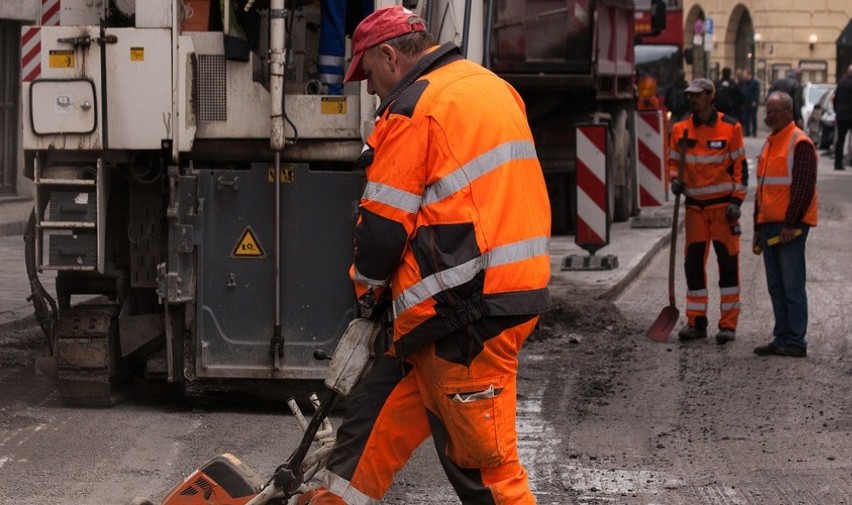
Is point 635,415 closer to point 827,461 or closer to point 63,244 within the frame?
point 827,461

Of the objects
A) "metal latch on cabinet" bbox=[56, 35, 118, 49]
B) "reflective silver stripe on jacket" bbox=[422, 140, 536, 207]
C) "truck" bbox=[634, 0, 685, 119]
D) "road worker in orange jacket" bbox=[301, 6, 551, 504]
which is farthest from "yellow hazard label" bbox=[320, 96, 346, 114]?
"truck" bbox=[634, 0, 685, 119]

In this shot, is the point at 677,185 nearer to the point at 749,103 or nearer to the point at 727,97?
the point at 727,97

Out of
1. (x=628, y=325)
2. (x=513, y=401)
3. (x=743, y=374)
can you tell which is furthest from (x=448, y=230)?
(x=628, y=325)

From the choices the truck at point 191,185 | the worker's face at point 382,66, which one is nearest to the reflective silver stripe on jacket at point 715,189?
the truck at point 191,185

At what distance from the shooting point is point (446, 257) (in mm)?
4551

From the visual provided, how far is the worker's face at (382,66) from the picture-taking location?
4.70m

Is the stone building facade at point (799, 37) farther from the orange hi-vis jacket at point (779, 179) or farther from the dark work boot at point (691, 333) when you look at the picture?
the orange hi-vis jacket at point (779, 179)

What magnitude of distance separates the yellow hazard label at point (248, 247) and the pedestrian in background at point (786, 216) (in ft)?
12.7

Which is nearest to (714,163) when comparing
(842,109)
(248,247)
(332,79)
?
(332,79)

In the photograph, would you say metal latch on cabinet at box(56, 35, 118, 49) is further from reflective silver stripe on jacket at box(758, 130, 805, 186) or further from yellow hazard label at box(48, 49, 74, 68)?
reflective silver stripe on jacket at box(758, 130, 805, 186)

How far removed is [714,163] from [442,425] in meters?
6.52

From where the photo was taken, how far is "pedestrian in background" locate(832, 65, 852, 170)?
27.7 meters

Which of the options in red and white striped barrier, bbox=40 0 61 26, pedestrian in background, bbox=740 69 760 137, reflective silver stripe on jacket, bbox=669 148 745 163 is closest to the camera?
red and white striped barrier, bbox=40 0 61 26

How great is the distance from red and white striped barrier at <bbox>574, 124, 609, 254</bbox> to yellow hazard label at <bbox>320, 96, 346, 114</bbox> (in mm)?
5804
